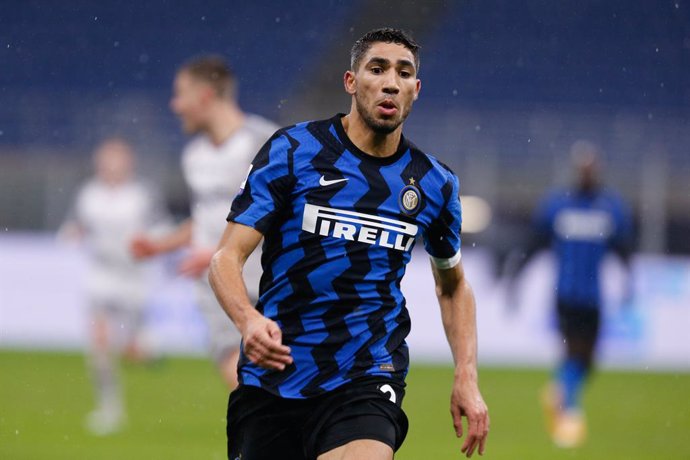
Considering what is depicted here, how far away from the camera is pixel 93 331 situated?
1158 cm

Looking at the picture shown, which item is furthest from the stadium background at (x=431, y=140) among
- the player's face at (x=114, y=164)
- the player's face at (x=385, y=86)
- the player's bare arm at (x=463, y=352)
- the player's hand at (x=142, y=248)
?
the player's face at (x=385, y=86)

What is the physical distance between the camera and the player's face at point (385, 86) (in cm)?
440

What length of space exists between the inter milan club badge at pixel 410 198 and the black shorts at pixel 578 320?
7256 mm

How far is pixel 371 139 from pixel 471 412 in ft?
3.38

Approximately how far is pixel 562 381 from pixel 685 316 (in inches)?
196

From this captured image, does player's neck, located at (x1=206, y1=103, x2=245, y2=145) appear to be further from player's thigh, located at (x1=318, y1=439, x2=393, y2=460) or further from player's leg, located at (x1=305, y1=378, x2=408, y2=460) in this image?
player's thigh, located at (x1=318, y1=439, x2=393, y2=460)

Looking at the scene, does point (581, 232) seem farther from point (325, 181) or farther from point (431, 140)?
point (325, 181)

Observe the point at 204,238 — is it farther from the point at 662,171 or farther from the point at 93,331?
the point at 662,171

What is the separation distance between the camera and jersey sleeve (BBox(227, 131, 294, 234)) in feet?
14.1

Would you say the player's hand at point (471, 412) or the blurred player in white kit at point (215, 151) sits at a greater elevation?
the blurred player in white kit at point (215, 151)

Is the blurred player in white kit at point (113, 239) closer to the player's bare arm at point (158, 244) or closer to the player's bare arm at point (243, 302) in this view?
the player's bare arm at point (158, 244)

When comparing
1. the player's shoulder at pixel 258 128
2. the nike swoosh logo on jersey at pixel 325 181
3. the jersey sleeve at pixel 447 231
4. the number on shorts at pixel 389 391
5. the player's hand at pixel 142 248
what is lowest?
the number on shorts at pixel 389 391

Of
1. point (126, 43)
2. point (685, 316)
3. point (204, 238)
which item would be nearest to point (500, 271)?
point (685, 316)

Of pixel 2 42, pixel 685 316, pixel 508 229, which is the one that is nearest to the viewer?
pixel 2 42
